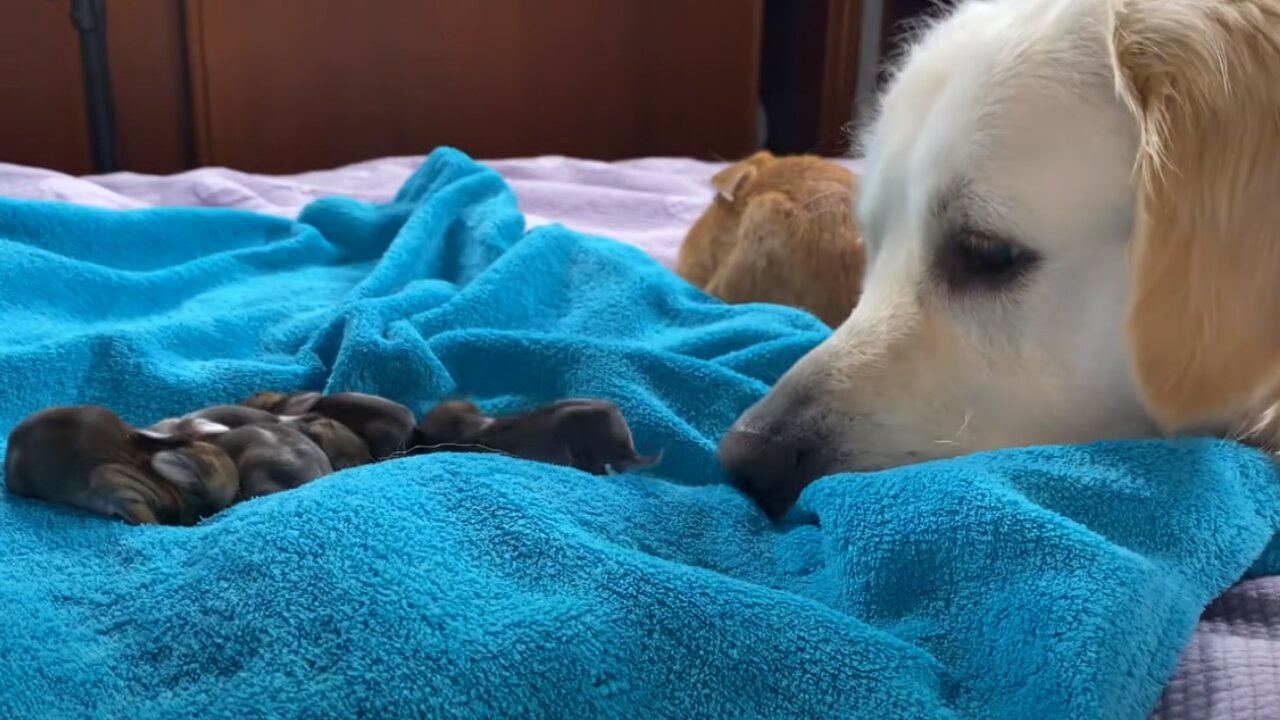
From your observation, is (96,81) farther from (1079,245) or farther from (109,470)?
(1079,245)

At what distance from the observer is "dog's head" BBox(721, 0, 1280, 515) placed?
2.50 feet

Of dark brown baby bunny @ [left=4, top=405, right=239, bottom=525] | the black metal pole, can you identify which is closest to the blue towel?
dark brown baby bunny @ [left=4, top=405, right=239, bottom=525]

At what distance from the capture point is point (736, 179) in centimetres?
168

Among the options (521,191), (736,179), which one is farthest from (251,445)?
(521,191)

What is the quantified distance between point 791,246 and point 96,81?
7.33 feet

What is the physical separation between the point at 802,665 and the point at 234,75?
2.91 metres

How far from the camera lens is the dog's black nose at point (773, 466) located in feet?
2.77

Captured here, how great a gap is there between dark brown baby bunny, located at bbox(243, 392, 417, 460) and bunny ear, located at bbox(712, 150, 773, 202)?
0.80m

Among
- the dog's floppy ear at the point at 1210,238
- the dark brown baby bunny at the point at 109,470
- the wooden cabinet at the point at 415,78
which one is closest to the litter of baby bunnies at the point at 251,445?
the dark brown baby bunny at the point at 109,470

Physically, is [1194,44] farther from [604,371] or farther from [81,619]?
[81,619]

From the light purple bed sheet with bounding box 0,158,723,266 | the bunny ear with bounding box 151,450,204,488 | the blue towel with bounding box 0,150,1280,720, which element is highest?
the blue towel with bounding box 0,150,1280,720

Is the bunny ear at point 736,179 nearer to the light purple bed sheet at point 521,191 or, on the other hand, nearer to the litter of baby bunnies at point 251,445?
the light purple bed sheet at point 521,191

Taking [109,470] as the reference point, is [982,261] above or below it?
above

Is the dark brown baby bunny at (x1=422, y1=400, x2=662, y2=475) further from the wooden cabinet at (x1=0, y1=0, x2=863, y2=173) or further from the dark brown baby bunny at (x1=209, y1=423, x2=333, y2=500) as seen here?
the wooden cabinet at (x1=0, y1=0, x2=863, y2=173)
